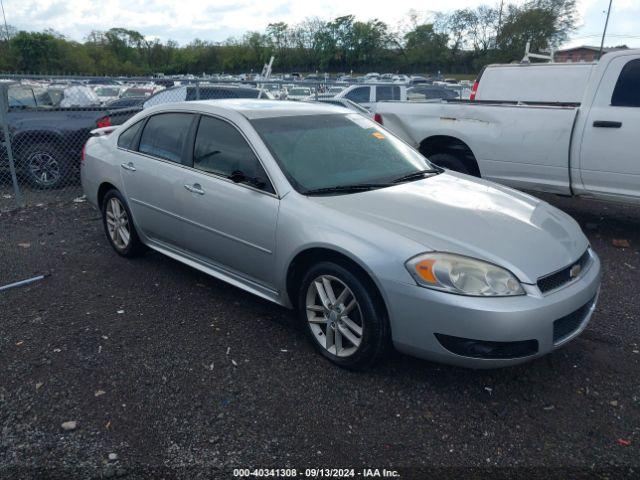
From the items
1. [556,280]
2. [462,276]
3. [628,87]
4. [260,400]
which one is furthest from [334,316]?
[628,87]

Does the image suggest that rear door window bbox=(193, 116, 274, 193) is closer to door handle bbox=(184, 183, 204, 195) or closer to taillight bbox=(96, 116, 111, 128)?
door handle bbox=(184, 183, 204, 195)

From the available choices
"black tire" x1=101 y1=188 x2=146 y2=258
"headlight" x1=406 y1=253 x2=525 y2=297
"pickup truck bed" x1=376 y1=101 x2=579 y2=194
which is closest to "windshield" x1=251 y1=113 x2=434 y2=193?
"headlight" x1=406 y1=253 x2=525 y2=297

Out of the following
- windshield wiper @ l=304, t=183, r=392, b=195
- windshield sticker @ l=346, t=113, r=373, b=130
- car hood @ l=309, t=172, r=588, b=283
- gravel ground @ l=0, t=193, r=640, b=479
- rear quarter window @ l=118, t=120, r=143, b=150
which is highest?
windshield sticker @ l=346, t=113, r=373, b=130

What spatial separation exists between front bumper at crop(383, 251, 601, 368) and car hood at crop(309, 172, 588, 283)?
6.5 inches

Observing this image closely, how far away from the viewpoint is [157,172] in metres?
4.45

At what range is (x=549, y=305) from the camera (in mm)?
2846

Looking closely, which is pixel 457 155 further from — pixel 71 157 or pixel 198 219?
pixel 71 157

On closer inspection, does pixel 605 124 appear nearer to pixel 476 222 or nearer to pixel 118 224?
pixel 476 222

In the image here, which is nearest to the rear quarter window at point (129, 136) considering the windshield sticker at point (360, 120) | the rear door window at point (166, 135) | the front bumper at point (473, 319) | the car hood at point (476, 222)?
the rear door window at point (166, 135)

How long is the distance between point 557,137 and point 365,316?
4.03 metres

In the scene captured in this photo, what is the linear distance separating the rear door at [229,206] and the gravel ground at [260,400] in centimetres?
50

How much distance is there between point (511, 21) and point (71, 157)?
79914 millimetres

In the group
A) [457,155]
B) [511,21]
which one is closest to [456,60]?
[511,21]

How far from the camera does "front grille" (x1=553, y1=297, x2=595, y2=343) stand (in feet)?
9.67
